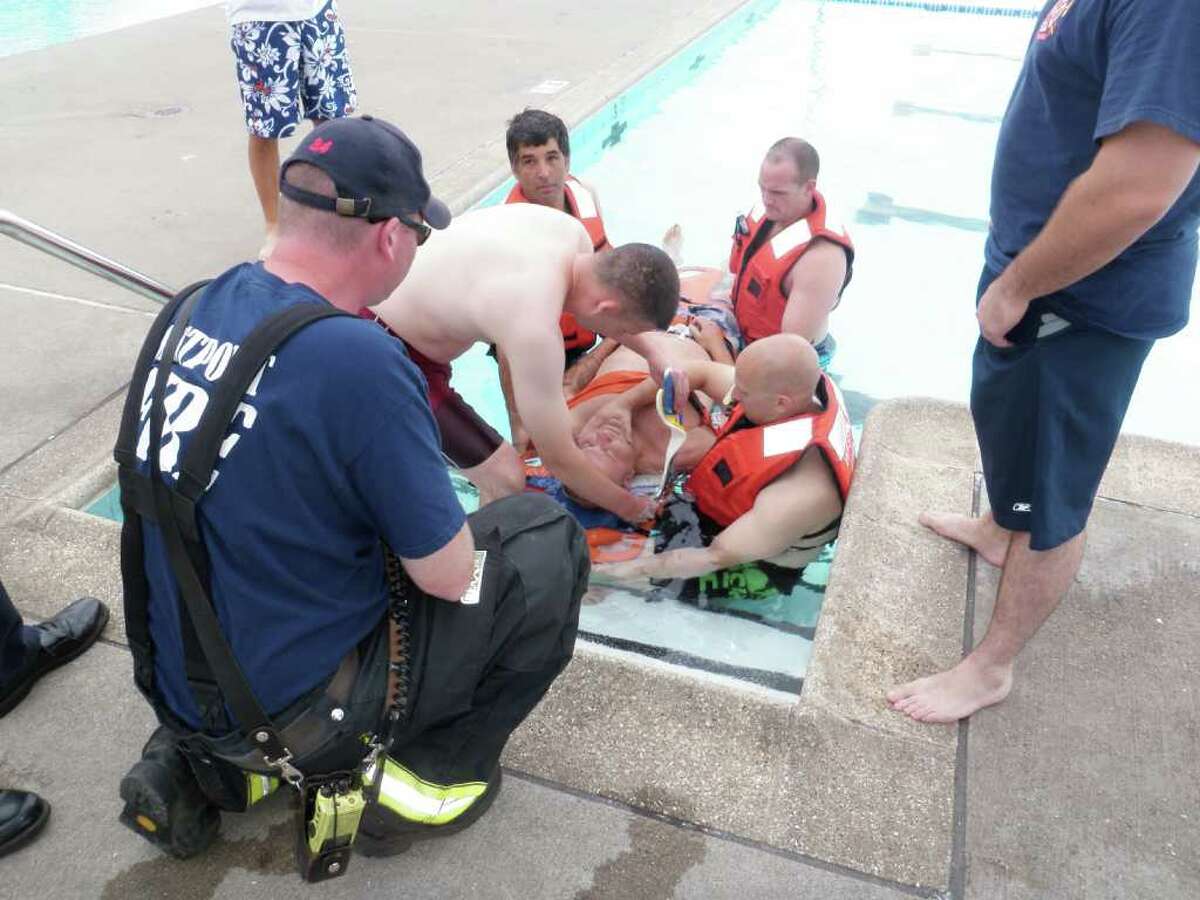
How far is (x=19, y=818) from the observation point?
1.84 meters

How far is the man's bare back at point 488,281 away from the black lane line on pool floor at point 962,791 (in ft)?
4.62

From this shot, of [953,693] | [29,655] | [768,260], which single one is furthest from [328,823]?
[768,260]

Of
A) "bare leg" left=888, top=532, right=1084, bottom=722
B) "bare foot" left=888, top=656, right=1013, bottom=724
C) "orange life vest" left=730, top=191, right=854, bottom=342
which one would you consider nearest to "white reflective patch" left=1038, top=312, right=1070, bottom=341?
"bare leg" left=888, top=532, right=1084, bottom=722

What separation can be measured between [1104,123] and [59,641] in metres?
2.54

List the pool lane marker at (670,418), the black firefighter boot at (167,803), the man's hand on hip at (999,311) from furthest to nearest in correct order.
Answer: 1. the pool lane marker at (670,418)
2. the man's hand on hip at (999,311)
3. the black firefighter boot at (167,803)

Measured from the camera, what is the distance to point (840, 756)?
207 centimetres

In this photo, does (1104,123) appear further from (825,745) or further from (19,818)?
(19,818)

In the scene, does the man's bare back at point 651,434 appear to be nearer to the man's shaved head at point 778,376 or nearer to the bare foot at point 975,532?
the man's shaved head at point 778,376

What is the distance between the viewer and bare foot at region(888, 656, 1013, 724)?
216 cm

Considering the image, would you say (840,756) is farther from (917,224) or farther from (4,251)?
(917,224)

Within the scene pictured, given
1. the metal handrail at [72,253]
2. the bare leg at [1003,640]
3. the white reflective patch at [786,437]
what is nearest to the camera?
the bare leg at [1003,640]

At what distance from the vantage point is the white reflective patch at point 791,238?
398cm

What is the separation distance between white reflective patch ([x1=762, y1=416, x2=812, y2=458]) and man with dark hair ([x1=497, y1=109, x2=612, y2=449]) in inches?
46.0

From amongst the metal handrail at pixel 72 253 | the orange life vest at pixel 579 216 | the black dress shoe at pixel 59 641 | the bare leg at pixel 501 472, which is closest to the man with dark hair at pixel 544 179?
the orange life vest at pixel 579 216
